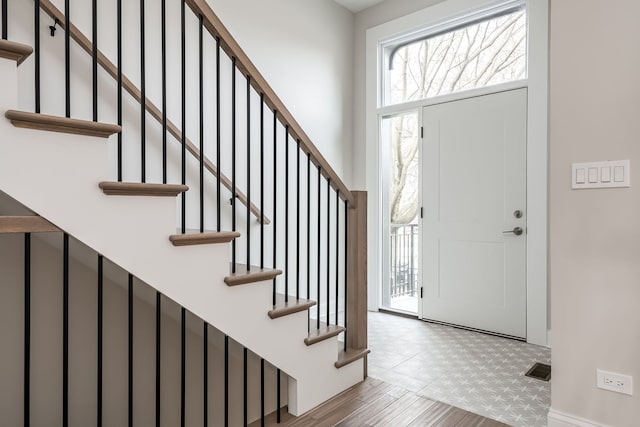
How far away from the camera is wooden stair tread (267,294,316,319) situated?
6.15ft

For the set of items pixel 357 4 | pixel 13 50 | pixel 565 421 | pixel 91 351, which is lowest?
pixel 565 421

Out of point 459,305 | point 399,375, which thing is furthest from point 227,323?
point 459,305

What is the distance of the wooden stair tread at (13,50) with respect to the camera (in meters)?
1.10

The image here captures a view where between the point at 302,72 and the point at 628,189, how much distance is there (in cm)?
264

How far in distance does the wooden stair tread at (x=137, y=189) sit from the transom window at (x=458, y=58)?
9.56 feet

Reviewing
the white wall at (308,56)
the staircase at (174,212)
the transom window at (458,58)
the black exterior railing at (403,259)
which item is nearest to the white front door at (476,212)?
the transom window at (458,58)

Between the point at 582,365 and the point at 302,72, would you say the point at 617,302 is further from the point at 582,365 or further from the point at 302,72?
the point at 302,72

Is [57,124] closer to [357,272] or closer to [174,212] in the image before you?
[174,212]

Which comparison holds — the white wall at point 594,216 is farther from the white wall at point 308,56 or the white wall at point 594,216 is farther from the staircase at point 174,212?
the white wall at point 308,56

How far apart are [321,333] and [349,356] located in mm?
288

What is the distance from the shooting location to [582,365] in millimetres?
1731

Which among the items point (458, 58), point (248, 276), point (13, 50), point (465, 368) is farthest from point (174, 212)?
point (458, 58)

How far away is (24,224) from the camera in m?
1.22

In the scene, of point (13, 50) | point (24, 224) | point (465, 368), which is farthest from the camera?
point (465, 368)
